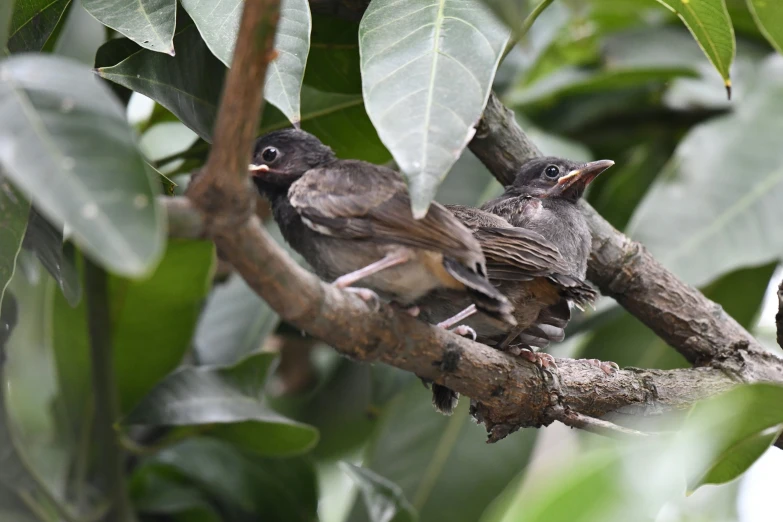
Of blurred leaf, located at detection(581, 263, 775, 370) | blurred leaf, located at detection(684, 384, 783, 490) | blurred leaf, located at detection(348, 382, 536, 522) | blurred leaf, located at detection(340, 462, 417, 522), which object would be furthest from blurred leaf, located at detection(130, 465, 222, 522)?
blurred leaf, located at detection(684, 384, 783, 490)

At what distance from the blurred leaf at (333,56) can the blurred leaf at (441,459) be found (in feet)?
4.42

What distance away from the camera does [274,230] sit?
3627mm

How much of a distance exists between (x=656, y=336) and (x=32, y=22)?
2.54m

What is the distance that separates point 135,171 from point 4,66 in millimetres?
324

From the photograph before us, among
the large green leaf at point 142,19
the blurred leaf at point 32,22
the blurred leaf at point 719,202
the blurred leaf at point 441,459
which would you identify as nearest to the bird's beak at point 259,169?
the large green leaf at point 142,19

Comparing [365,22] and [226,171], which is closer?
[226,171]

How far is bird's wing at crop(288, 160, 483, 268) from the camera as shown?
2.01 meters

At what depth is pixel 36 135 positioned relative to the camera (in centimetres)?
120

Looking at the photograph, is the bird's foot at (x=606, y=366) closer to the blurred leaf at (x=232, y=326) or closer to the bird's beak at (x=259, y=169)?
the bird's beak at (x=259, y=169)

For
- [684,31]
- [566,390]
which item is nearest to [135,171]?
[566,390]

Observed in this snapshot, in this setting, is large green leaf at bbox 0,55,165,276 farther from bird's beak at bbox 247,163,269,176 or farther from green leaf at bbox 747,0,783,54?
green leaf at bbox 747,0,783,54

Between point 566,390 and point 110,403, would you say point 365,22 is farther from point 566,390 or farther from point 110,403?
point 110,403

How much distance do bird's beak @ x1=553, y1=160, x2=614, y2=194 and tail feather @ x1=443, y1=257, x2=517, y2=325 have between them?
914mm

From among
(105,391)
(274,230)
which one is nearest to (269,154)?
(105,391)
